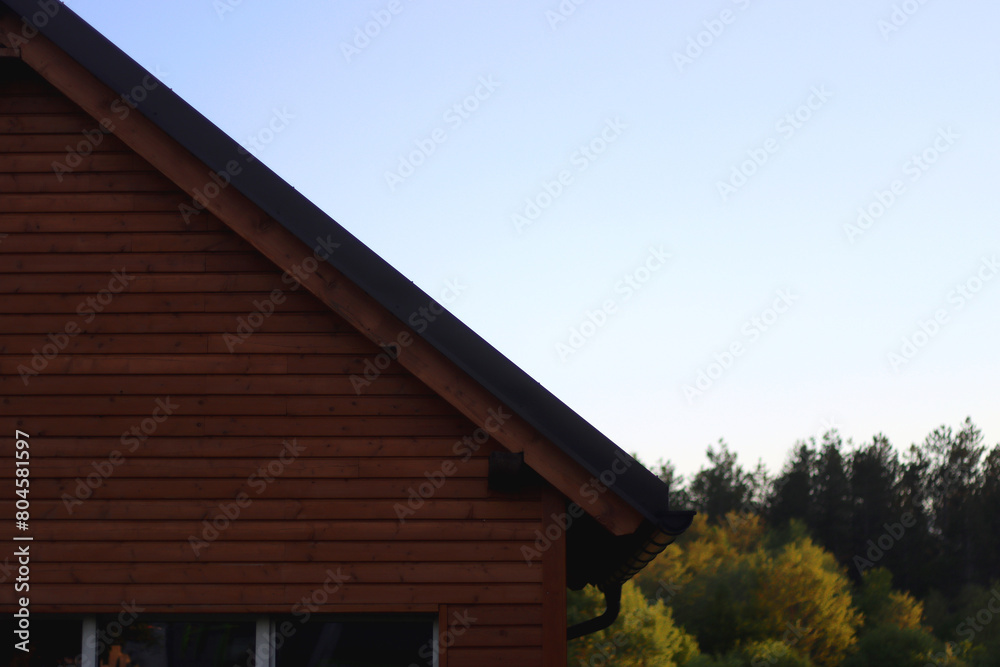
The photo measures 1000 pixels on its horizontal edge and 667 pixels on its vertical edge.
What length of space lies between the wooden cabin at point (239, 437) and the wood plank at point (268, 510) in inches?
0.6

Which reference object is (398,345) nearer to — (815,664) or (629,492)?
(629,492)

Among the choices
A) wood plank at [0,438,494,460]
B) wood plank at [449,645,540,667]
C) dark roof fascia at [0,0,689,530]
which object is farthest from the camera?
wood plank at [0,438,494,460]

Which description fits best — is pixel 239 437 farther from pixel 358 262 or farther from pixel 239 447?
pixel 358 262

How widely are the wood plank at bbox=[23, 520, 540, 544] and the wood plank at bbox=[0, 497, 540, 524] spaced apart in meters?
0.04

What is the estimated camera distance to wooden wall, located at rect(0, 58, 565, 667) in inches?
227

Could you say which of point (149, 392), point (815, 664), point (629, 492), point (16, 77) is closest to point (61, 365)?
point (149, 392)

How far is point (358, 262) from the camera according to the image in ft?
19.0

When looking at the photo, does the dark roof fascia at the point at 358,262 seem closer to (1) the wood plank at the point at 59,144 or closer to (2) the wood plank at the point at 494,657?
(1) the wood plank at the point at 59,144

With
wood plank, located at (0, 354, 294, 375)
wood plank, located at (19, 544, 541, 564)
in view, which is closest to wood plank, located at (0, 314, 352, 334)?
wood plank, located at (0, 354, 294, 375)

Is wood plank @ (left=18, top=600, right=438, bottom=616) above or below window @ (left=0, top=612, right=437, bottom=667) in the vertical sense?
above

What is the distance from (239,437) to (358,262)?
1.48m

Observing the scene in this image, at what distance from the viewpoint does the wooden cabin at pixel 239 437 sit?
226 inches

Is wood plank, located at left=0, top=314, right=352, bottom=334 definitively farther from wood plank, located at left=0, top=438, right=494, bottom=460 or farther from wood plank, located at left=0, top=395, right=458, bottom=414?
wood plank, located at left=0, top=438, right=494, bottom=460

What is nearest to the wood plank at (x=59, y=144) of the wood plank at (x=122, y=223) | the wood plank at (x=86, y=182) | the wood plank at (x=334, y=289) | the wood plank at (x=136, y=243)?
the wood plank at (x=86, y=182)
